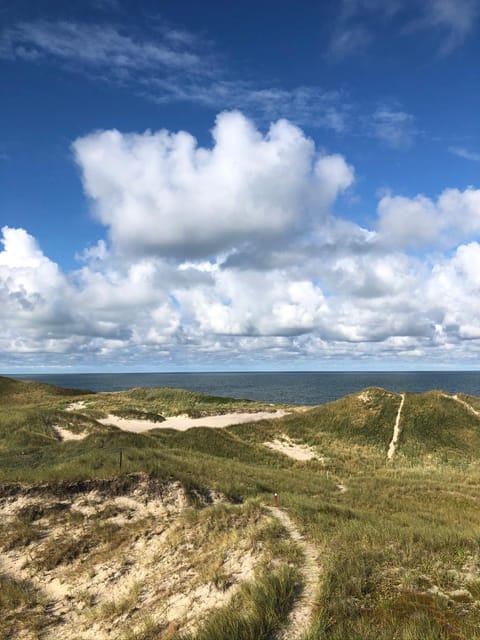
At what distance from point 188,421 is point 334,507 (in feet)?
161

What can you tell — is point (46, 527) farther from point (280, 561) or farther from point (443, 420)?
point (443, 420)

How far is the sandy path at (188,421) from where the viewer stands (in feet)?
194

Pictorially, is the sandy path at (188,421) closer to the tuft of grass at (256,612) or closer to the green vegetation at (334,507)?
the green vegetation at (334,507)

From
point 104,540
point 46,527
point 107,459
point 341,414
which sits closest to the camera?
point 104,540

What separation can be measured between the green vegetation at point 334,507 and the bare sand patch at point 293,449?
121cm

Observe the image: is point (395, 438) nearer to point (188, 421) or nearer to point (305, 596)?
point (188, 421)

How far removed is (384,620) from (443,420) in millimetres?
54468

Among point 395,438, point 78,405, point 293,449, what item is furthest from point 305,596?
point 78,405

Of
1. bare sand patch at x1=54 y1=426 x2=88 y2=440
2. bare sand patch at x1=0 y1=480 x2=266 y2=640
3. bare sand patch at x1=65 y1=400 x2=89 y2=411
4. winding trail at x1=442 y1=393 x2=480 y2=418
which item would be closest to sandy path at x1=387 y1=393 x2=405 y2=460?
winding trail at x1=442 y1=393 x2=480 y2=418

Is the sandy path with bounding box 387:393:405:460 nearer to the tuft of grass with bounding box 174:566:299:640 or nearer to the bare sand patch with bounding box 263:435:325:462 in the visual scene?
the bare sand patch with bounding box 263:435:325:462

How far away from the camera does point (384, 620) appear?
818 cm

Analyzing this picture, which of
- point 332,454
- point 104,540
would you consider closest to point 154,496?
point 104,540

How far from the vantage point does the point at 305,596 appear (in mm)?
9688

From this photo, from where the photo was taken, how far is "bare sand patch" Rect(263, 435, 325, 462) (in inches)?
1815
